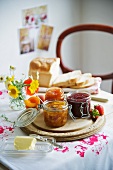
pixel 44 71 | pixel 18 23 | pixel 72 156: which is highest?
pixel 18 23

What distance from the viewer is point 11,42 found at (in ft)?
9.62

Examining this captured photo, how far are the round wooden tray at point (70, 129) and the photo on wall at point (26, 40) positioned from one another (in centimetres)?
149

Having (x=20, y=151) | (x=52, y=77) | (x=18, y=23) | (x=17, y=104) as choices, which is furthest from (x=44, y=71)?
(x=18, y=23)

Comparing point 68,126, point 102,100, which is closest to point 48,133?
point 68,126

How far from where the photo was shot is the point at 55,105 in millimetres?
1581

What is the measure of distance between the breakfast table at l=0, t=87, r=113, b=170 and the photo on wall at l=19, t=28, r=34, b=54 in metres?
1.44

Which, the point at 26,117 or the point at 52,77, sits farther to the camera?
the point at 52,77

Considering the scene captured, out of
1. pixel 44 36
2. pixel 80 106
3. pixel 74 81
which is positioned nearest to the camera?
pixel 80 106

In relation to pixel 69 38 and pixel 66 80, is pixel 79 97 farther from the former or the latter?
pixel 69 38

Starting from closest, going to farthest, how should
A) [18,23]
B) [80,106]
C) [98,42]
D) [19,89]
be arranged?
[80,106]
[19,89]
[18,23]
[98,42]

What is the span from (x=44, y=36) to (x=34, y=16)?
Result: 8.4 inches

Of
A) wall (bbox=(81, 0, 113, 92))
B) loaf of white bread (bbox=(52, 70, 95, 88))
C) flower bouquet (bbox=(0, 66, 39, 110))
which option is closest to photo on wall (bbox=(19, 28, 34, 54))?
wall (bbox=(81, 0, 113, 92))

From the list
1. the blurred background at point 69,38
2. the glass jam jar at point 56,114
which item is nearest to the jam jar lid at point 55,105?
the glass jam jar at point 56,114

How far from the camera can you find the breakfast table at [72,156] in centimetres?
133
